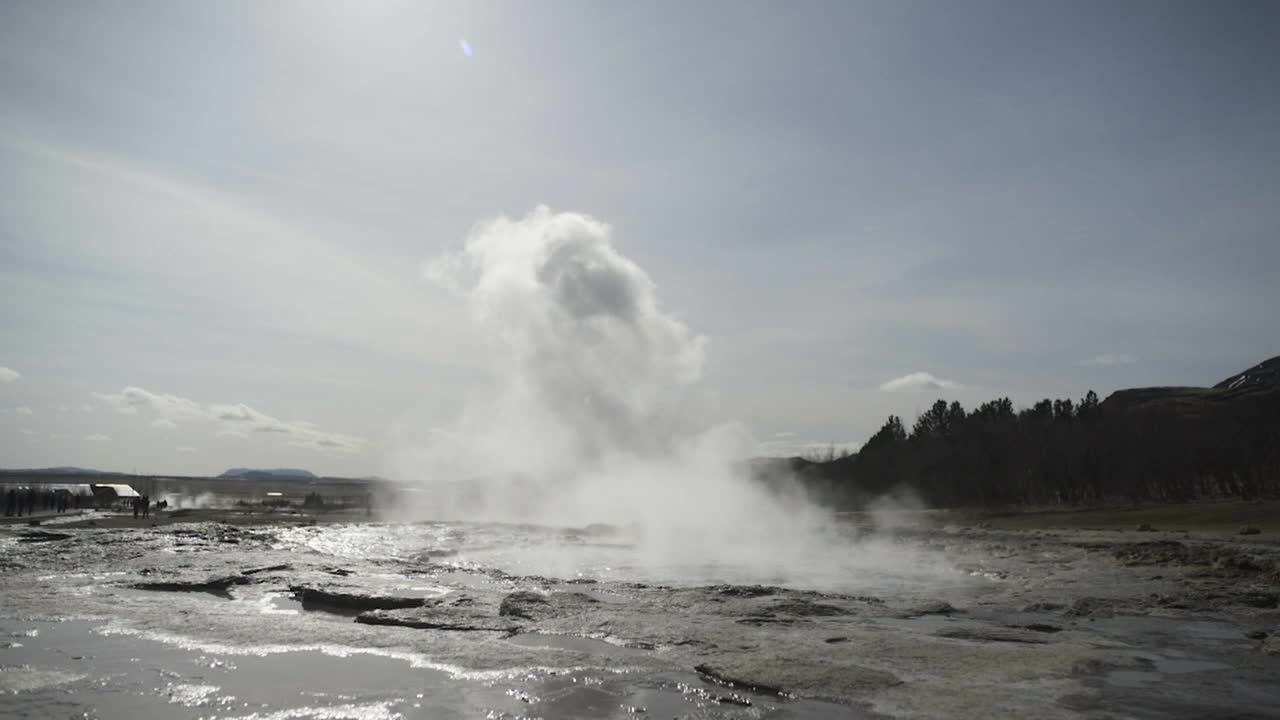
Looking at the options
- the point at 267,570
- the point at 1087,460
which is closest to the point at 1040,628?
the point at 267,570

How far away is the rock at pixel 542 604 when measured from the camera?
1184 cm

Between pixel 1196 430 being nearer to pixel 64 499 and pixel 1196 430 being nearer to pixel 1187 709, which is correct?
pixel 1187 709

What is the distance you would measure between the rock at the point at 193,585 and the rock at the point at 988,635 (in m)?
12.6

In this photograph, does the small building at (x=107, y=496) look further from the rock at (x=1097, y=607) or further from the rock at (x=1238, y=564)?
the rock at (x=1238, y=564)

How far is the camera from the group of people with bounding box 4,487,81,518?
152 ft

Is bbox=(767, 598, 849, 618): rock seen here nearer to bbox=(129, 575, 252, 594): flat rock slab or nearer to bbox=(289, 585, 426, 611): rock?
bbox=(289, 585, 426, 611): rock

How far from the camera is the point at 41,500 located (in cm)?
5175

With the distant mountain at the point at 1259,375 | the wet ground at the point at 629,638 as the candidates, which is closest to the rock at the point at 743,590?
the wet ground at the point at 629,638

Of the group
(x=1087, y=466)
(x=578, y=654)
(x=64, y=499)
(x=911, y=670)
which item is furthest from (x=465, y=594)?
(x=1087, y=466)

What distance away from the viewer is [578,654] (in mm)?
9195

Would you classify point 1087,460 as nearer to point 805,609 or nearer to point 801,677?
point 805,609

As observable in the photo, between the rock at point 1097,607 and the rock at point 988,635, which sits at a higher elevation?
the rock at point 988,635

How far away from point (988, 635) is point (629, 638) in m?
4.82

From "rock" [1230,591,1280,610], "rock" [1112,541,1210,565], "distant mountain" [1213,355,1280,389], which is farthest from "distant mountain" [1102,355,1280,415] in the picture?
"rock" [1230,591,1280,610]
